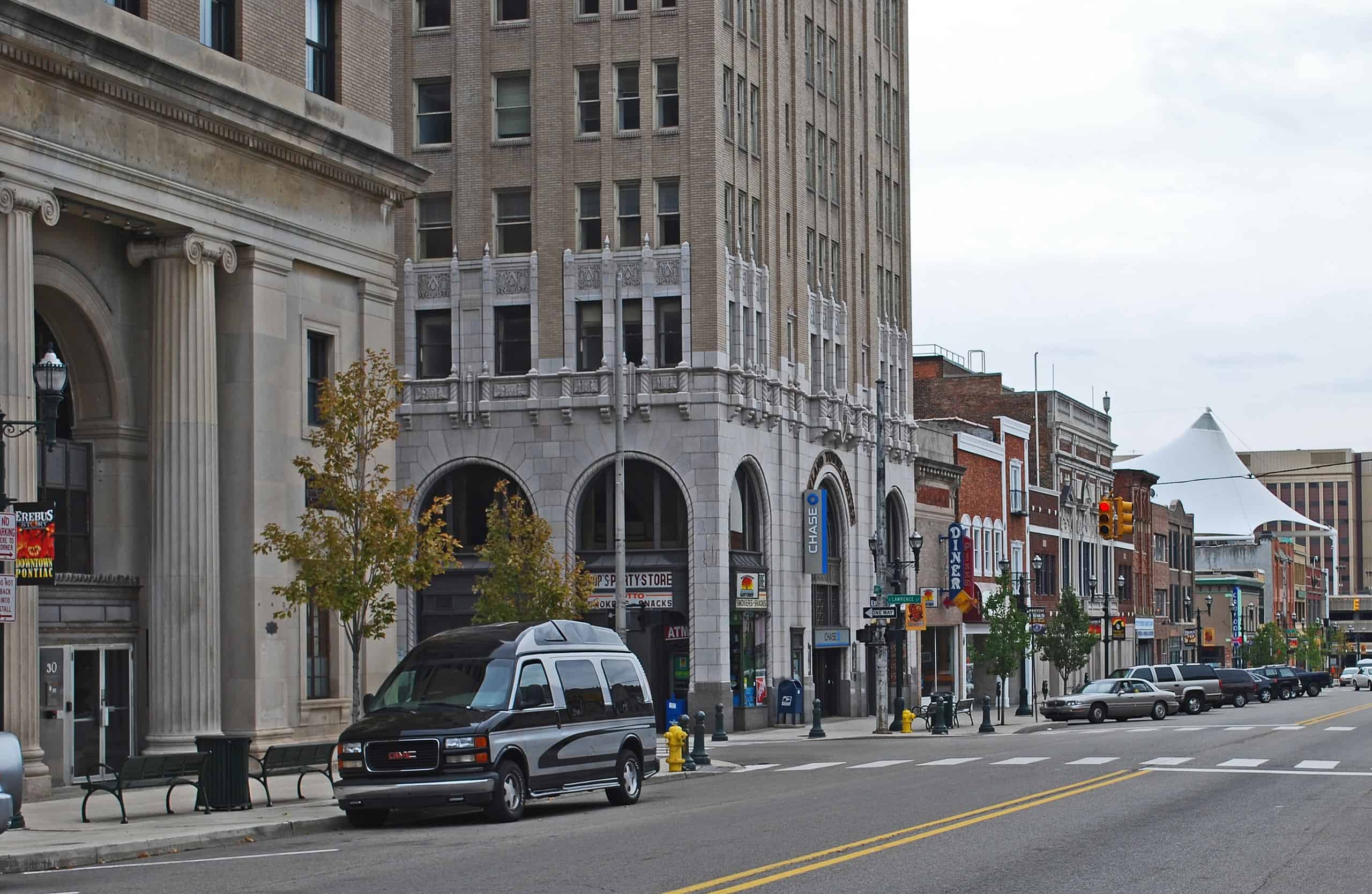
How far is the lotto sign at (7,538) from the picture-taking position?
21328 millimetres

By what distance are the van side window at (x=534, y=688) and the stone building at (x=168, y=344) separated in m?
7.96

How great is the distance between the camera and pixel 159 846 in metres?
19.3

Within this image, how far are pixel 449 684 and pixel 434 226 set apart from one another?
31287 millimetres

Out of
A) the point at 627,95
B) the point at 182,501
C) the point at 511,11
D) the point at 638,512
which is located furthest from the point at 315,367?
the point at 511,11

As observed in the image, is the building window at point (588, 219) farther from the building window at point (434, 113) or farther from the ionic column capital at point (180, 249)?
the ionic column capital at point (180, 249)

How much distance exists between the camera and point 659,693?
166ft

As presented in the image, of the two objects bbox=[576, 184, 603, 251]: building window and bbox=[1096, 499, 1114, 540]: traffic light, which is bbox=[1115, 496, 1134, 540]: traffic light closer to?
bbox=[1096, 499, 1114, 540]: traffic light

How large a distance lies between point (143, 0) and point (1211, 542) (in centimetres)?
12828

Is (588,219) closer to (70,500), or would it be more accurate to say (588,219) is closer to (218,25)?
(218,25)

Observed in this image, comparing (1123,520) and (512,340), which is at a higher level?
Result: (512,340)

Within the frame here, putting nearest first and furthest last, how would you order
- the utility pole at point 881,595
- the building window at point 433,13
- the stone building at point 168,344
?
the stone building at point 168,344 < the utility pole at point 881,595 < the building window at point 433,13

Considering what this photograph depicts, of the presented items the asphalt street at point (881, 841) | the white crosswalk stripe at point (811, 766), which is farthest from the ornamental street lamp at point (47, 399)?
the white crosswalk stripe at point (811, 766)

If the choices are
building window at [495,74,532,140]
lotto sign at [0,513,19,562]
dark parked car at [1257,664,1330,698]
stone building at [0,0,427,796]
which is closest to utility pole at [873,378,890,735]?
building window at [495,74,532,140]

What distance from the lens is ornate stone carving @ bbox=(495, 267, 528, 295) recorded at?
51.0 meters
